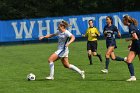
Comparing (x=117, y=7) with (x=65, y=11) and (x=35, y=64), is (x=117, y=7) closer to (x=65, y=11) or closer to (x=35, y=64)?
(x=65, y=11)

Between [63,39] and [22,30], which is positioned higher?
[63,39]

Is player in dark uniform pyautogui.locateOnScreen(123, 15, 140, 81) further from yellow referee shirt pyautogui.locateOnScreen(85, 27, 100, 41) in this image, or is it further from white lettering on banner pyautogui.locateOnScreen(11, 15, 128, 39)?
white lettering on banner pyautogui.locateOnScreen(11, 15, 128, 39)

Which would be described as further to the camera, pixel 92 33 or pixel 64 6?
pixel 64 6

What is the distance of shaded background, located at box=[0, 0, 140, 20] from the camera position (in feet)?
170

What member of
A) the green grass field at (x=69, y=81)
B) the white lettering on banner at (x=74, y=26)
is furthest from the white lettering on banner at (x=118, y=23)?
the green grass field at (x=69, y=81)

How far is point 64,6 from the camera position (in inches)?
2085

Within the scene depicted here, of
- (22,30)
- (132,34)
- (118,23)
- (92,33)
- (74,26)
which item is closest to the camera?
(132,34)

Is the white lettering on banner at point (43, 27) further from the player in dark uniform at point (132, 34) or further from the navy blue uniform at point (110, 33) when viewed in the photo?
the player in dark uniform at point (132, 34)

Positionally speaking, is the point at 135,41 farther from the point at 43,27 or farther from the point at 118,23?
the point at 118,23

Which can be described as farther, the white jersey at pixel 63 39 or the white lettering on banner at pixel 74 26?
the white lettering on banner at pixel 74 26

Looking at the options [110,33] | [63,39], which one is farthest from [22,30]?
[63,39]

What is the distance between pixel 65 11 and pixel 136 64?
34553mm

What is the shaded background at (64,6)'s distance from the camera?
51.8 m

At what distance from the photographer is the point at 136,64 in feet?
62.1
